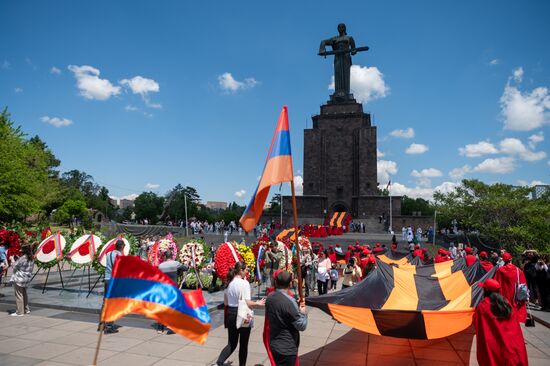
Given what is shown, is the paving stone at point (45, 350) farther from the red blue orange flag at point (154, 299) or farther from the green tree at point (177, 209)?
the green tree at point (177, 209)

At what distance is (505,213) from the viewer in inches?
950

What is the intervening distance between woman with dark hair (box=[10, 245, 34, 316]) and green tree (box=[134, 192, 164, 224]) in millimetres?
80204

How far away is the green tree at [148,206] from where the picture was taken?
3504 inches

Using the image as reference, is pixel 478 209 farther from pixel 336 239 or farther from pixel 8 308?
pixel 8 308

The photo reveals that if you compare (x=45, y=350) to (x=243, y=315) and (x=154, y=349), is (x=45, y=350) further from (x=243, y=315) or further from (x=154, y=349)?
(x=243, y=315)

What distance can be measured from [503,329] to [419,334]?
141 centimetres

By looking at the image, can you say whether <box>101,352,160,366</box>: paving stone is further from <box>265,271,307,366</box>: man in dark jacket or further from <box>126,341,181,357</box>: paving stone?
<box>265,271,307,366</box>: man in dark jacket

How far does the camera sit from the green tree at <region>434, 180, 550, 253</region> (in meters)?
21.6

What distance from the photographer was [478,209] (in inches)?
1018

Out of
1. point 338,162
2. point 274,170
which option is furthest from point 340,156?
point 274,170

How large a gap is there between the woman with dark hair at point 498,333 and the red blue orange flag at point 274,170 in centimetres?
320

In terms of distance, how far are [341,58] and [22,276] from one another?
52.0m

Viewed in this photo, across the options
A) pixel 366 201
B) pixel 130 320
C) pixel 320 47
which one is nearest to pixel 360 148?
pixel 366 201

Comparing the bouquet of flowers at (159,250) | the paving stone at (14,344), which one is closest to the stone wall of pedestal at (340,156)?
the bouquet of flowers at (159,250)
